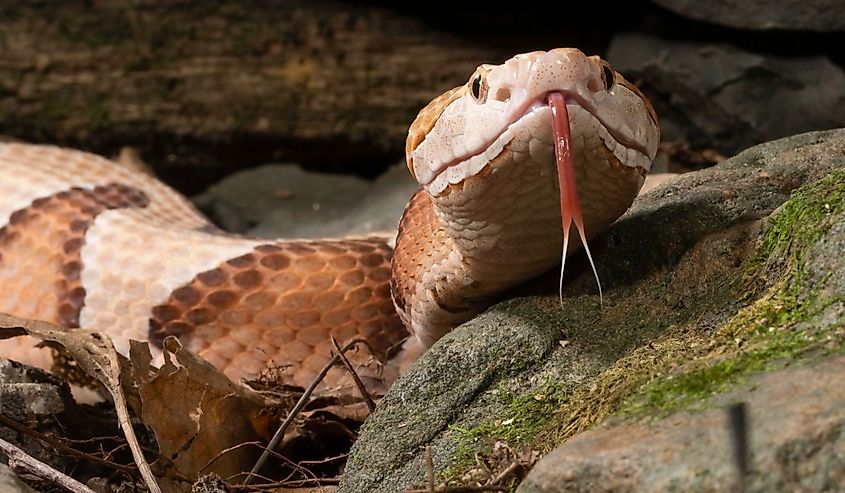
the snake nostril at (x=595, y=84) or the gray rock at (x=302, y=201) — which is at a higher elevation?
the snake nostril at (x=595, y=84)

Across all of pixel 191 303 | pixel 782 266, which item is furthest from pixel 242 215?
pixel 782 266

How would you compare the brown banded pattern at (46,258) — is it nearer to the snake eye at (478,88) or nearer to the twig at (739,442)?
the snake eye at (478,88)

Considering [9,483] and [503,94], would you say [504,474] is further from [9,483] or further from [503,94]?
[9,483]

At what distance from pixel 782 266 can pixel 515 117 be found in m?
0.56

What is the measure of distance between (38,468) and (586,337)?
1.14m

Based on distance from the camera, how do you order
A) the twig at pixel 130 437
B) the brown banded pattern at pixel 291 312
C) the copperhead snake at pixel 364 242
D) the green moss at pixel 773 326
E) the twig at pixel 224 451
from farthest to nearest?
the brown banded pattern at pixel 291 312 < the twig at pixel 224 451 < the twig at pixel 130 437 < the copperhead snake at pixel 364 242 < the green moss at pixel 773 326

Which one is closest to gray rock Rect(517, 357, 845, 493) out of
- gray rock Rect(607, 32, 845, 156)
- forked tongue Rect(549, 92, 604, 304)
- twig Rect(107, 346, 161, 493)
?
forked tongue Rect(549, 92, 604, 304)

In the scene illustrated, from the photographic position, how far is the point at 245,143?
15.2ft

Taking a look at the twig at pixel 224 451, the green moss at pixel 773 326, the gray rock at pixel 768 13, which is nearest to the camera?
the green moss at pixel 773 326

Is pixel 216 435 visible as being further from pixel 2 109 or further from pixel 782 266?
pixel 2 109

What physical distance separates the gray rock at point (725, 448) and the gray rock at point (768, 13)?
2.63m

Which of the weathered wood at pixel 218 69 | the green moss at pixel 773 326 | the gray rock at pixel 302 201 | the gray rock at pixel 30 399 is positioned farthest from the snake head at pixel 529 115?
the weathered wood at pixel 218 69

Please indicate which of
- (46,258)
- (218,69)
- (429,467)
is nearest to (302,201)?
(218,69)

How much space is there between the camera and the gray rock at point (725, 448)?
1082 millimetres
